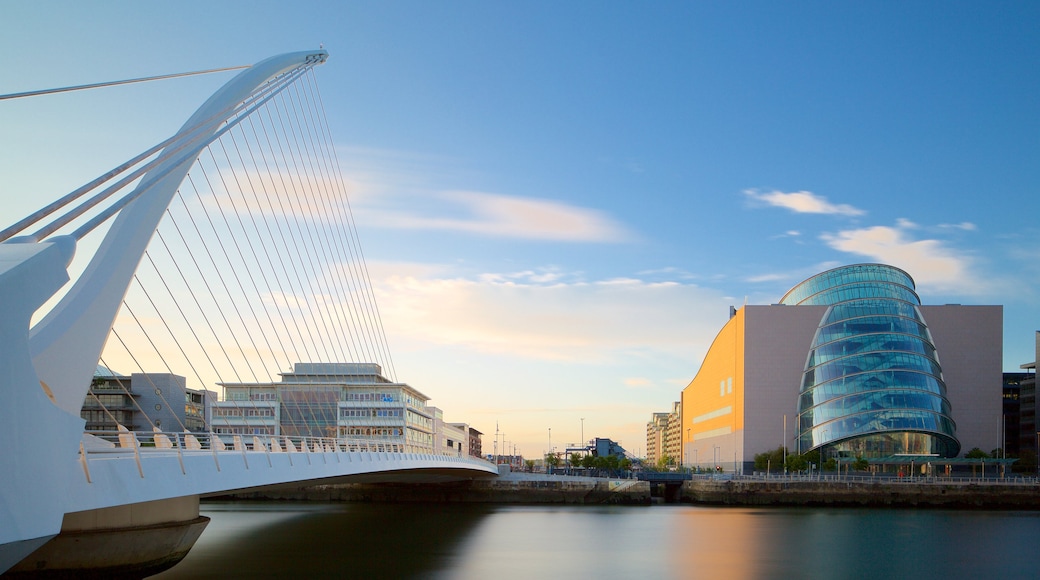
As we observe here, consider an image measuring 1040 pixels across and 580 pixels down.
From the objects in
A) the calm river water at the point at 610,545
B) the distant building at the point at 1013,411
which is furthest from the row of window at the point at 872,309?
the calm river water at the point at 610,545


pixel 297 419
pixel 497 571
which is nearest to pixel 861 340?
pixel 297 419

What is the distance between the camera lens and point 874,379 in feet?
239

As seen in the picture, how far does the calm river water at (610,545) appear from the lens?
25.3m

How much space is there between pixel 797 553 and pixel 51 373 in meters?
24.2

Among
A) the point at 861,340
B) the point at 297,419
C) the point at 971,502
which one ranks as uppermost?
the point at 861,340

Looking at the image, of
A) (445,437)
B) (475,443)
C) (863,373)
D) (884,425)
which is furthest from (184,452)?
(475,443)

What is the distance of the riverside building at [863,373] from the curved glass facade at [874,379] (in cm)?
8

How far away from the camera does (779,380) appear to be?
7744 cm

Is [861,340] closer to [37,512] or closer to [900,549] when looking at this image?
[900,549]

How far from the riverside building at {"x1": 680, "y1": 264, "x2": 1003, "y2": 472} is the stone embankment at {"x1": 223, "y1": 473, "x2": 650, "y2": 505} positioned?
2004cm

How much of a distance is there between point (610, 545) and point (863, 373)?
1848 inches

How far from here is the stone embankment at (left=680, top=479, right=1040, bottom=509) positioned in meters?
54.6

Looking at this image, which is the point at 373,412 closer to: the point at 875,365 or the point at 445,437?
the point at 445,437

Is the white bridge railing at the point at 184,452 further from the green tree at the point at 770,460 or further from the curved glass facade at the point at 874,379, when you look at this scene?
the curved glass facade at the point at 874,379
